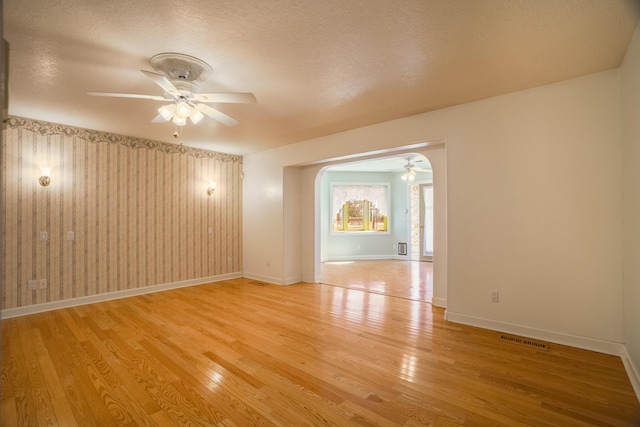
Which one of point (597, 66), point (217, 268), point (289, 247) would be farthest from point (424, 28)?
point (217, 268)

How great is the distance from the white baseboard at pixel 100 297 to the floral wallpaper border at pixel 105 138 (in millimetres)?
2212

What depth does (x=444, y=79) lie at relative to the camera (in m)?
3.30

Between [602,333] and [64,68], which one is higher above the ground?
[64,68]

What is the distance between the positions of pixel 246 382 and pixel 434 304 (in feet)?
9.15

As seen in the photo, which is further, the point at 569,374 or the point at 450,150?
the point at 450,150

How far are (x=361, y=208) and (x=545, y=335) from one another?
6150 millimetres

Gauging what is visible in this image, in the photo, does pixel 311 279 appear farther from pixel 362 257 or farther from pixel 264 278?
pixel 362 257

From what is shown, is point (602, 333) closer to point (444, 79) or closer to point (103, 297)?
point (444, 79)

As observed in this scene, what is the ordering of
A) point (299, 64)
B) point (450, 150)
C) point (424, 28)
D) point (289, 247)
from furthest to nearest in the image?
point (289, 247) < point (450, 150) < point (299, 64) < point (424, 28)

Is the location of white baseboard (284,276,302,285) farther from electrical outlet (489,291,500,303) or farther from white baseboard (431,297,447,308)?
electrical outlet (489,291,500,303)

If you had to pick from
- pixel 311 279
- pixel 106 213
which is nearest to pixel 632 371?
pixel 311 279

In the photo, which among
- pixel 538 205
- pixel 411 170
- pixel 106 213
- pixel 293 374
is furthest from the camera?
pixel 411 170

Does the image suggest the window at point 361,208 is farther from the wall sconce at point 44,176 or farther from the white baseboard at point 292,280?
the wall sconce at point 44,176

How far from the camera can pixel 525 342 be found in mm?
3379
